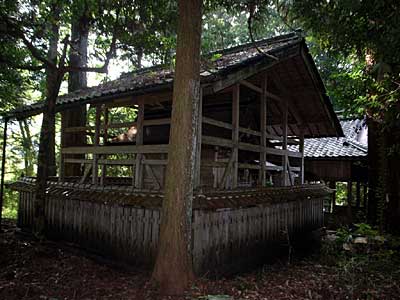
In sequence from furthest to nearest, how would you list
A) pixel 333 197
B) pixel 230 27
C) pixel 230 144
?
1. pixel 230 27
2. pixel 333 197
3. pixel 230 144

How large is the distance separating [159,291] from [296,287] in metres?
2.78

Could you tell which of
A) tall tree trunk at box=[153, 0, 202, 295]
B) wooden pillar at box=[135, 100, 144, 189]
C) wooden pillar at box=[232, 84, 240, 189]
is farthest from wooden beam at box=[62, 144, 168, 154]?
wooden pillar at box=[232, 84, 240, 189]

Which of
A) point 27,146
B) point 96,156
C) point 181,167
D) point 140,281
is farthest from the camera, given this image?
point 27,146

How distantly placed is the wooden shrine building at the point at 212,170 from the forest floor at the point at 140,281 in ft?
1.60

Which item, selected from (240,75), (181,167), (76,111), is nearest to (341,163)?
(240,75)

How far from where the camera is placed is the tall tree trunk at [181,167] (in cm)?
501

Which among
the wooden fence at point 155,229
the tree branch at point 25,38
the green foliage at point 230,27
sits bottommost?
the wooden fence at point 155,229

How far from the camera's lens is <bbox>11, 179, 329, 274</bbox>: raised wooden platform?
627 cm

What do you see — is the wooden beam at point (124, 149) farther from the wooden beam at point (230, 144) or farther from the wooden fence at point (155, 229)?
the wooden fence at point (155, 229)

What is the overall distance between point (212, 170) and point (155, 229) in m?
3.07

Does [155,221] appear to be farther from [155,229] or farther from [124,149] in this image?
[124,149]

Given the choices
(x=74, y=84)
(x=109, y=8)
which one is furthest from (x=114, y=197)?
(x=74, y=84)

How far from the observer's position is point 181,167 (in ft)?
16.4

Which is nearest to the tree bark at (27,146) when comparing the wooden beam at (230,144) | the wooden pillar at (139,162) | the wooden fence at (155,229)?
the wooden fence at (155,229)
